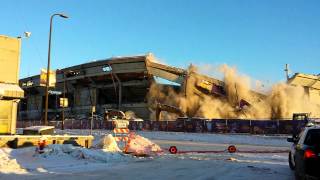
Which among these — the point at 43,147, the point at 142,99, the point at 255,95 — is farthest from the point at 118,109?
the point at 43,147

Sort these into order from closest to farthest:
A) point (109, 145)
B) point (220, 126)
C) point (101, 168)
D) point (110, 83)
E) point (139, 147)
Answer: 1. point (101, 168)
2. point (109, 145)
3. point (139, 147)
4. point (220, 126)
5. point (110, 83)

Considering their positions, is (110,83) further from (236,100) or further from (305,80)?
(305,80)

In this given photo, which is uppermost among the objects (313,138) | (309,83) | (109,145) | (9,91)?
(309,83)

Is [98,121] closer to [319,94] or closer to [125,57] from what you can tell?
[125,57]

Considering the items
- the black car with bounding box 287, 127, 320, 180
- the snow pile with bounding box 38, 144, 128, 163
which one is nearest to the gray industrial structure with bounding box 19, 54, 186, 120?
the snow pile with bounding box 38, 144, 128, 163

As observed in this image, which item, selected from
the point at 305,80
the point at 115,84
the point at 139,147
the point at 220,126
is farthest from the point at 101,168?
the point at 115,84

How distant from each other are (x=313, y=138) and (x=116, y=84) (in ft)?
258

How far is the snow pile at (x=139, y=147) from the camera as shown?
22.2 meters

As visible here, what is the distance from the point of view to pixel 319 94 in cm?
7550

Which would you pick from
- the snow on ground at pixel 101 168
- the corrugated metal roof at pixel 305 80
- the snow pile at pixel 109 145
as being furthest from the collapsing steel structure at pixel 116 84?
the snow on ground at pixel 101 168

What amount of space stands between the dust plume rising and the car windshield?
59696mm

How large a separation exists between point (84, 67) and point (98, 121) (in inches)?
908

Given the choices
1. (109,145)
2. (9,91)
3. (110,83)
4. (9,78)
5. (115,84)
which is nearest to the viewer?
(109,145)

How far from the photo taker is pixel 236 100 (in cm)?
7312
